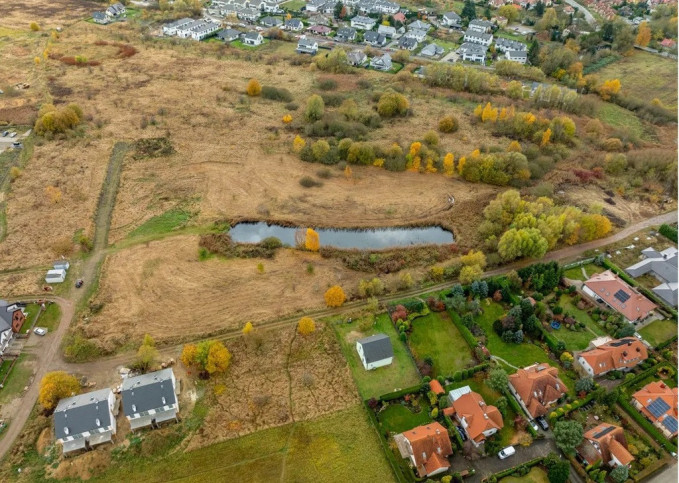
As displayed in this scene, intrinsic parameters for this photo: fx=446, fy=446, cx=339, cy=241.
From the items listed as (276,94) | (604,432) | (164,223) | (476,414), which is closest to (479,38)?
(276,94)

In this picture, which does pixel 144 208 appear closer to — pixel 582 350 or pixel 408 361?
pixel 408 361

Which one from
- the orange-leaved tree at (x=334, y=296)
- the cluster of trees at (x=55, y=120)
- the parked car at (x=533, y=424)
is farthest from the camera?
the cluster of trees at (x=55, y=120)

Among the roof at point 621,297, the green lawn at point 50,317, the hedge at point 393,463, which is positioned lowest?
the green lawn at point 50,317

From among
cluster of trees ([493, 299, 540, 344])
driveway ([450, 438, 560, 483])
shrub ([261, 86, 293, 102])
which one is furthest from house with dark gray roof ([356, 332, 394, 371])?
shrub ([261, 86, 293, 102])

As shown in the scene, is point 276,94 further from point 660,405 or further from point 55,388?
point 660,405

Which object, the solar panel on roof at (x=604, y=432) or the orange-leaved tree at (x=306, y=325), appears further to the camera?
the orange-leaved tree at (x=306, y=325)

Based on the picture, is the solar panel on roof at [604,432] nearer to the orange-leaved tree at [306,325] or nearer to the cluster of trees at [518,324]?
the cluster of trees at [518,324]

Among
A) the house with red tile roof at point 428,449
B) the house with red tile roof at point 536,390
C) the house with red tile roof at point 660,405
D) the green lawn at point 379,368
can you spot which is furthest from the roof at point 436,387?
the house with red tile roof at point 660,405
